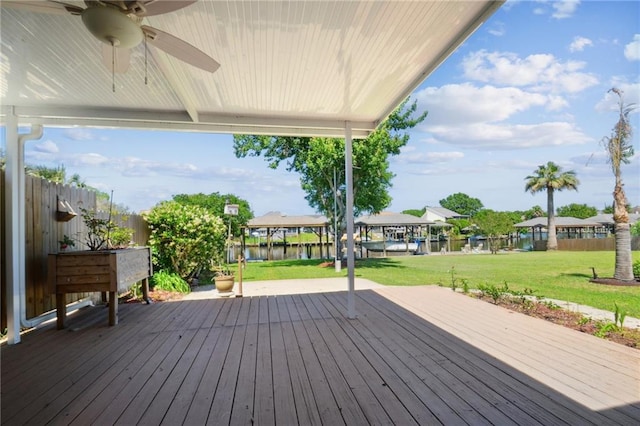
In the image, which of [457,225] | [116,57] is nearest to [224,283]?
[116,57]

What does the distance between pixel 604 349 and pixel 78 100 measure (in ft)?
18.7

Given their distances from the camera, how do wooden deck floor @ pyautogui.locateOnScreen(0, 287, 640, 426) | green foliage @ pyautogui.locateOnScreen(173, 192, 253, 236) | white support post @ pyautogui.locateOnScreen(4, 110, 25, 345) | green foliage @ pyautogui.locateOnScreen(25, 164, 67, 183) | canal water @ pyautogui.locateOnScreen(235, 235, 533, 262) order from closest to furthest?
wooden deck floor @ pyautogui.locateOnScreen(0, 287, 640, 426), white support post @ pyautogui.locateOnScreen(4, 110, 25, 345), green foliage @ pyautogui.locateOnScreen(25, 164, 67, 183), green foliage @ pyautogui.locateOnScreen(173, 192, 253, 236), canal water @ pyautogui.locateOnScreen(235, 235, 533, 262)

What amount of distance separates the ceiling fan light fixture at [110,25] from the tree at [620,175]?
11106 mm

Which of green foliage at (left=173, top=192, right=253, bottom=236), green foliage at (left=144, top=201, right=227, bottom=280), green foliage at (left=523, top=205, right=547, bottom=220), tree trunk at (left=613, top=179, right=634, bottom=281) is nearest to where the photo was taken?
green foliage at (left=144, top=201, right=227, bottom=280)

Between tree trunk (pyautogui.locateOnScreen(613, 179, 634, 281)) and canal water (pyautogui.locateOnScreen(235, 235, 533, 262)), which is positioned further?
canal water (pyautogui.locateOnScreen(235, 235, 533, 262))

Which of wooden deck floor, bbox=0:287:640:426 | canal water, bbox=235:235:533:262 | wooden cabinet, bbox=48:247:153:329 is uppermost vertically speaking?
wooden cabinet, bbox=48:247:153:329

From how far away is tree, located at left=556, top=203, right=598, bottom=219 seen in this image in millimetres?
47844

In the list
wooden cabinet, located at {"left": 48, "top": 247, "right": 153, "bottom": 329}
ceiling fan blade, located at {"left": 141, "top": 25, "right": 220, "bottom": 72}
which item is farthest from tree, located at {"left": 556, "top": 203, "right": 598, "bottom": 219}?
ceiling fan blade, located at {"left": 141, "top": 25, "right": 220, "bottom": 72}

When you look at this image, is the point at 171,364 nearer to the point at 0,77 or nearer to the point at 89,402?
the point at 89,402

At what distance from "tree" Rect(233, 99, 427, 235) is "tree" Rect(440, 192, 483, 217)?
59.8m

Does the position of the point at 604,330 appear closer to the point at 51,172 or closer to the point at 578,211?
the point at 51,172

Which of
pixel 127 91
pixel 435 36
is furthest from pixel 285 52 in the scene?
pixel 127 91

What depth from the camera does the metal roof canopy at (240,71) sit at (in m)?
2.28

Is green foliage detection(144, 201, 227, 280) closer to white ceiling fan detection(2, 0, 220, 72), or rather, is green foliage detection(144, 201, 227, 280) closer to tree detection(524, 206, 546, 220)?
white ceiling fan detection(2, 0, 220, 72)
